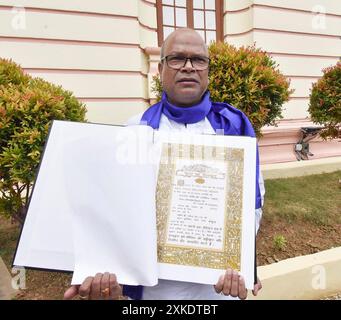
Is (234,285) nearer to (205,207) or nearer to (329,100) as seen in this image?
(205,207)

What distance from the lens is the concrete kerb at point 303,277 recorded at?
8.23 ft

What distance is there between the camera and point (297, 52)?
232 inches

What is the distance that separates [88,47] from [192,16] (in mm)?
2152

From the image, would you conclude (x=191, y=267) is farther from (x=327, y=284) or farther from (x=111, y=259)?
(x=327, y=284)

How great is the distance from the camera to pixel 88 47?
4496 millimetres

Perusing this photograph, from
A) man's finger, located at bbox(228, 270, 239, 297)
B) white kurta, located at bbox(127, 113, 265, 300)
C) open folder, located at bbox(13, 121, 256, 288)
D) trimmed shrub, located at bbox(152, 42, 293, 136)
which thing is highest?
trimmed shrub, located at bbox(152, 42, 293, 136)

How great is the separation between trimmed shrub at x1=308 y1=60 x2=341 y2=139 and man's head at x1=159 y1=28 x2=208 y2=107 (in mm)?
3582

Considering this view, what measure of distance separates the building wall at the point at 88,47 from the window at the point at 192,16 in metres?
0.37

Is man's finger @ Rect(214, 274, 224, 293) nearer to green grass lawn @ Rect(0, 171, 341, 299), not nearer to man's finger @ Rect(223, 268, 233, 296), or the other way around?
man's finger @ Rect(223, 268, 233, 296)

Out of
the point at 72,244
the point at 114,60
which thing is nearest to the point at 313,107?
the point at 114,60

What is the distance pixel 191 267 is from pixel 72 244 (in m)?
0.42

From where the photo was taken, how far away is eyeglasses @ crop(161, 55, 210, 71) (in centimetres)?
134

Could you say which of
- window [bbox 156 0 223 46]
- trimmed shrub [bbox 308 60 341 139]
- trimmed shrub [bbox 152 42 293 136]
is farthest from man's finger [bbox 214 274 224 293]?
window [bbox 156 0 223 46]

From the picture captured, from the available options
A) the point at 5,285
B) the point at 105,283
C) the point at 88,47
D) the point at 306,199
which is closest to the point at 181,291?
the point at 105,283
